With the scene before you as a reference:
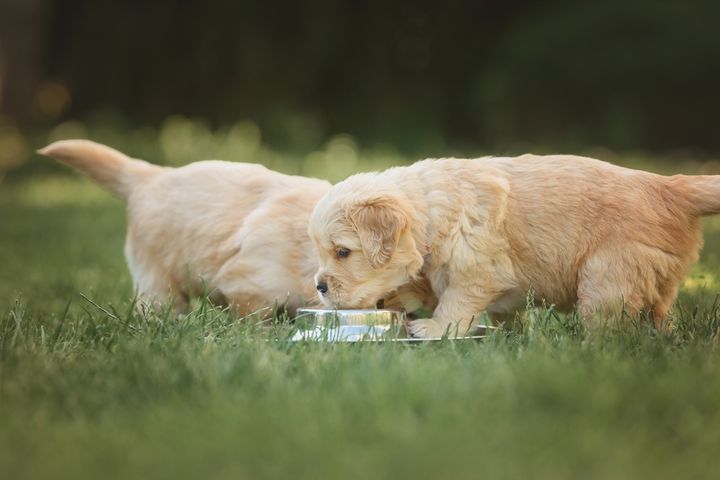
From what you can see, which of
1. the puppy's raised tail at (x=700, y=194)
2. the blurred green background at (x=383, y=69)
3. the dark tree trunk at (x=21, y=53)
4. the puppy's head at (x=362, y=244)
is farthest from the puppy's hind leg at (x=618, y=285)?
the dark tree trunk at (x=21, y=53)

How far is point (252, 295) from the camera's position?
4.08 m

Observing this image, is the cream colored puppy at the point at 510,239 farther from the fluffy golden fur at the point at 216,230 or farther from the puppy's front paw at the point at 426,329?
the fluffy golden fur at the point at 216,230

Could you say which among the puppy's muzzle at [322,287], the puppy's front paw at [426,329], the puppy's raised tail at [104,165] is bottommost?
the puppy's front paw at [426,329]

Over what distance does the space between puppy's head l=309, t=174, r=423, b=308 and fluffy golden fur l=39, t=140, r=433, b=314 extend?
0.26 metres

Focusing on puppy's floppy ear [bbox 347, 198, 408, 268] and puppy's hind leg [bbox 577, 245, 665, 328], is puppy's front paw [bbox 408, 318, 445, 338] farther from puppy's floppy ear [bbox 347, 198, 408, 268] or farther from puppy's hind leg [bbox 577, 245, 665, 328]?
puppy's hind leg [bbox 577, 245, 665, 328]

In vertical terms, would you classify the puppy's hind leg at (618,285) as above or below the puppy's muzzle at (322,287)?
above

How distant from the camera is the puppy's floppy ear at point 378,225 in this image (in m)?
3.56

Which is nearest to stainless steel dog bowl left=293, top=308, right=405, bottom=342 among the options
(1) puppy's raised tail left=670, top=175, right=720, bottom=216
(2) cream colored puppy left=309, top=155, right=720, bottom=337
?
(2) cream colored puppy left=309, top=155, right=720, bottom=337

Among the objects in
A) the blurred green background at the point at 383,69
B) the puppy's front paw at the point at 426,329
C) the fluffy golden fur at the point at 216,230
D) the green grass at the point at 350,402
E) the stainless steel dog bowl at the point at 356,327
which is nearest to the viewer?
the green grass at the point at 350,402

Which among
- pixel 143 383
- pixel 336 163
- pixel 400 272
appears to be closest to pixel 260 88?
pixel 336 163

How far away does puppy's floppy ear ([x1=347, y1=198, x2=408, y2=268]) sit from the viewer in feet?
11.7

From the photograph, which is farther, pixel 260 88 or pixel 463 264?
pixel 260 88

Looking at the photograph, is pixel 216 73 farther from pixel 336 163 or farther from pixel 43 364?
pixel 43 364

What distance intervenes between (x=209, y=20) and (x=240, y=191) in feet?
31.7
